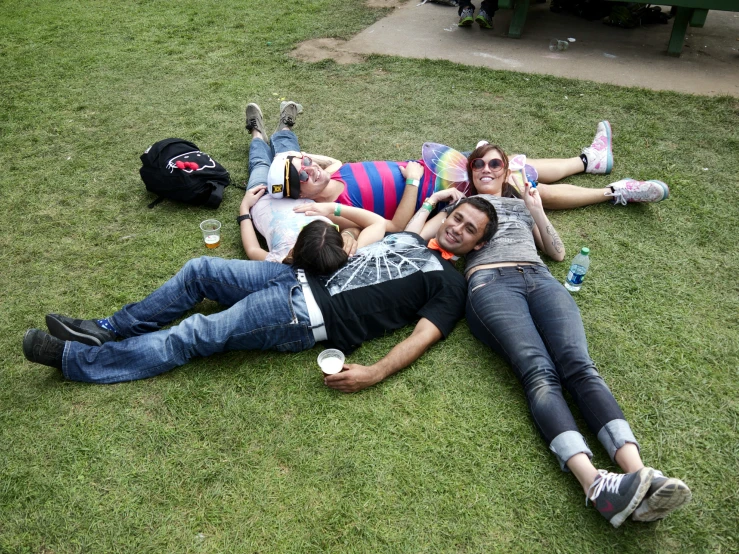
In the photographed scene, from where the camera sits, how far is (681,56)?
716 cm

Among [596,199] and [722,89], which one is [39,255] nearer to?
[596,199]

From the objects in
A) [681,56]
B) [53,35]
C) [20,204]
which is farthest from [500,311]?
[53,35]

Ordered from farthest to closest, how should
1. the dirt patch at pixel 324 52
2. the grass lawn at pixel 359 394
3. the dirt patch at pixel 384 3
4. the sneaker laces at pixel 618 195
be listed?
the dirt patch at pixel 384 3
the dirt patch at pixel 324 52
the sneaker laces at pixel 618 195
the grass lawn at pixel 359 394

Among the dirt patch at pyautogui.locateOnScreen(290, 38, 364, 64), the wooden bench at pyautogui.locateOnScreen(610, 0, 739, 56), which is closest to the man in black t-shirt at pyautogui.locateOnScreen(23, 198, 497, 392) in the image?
the dirt patch at pyautogui.locateOnScreen(290, 38, 364, 64)

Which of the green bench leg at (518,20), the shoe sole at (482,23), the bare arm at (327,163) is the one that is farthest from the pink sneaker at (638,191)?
the shoe sole at (482,23)

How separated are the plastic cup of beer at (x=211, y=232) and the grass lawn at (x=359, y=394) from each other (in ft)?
0.47

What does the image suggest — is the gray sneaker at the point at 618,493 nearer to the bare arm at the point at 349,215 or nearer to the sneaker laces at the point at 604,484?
the sneaker laces at the point at 604,484

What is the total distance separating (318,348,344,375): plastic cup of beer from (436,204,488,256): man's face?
104 cm

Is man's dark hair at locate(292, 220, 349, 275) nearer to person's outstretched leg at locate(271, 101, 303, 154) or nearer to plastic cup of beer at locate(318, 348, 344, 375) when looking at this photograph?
plastic cup of beer at locate(318, 348, 344, 375)

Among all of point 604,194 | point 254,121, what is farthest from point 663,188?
point 254,121

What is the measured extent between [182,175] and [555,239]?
3048 mm

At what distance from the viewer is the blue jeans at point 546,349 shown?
2.54 meters

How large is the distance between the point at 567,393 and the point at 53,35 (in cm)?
938

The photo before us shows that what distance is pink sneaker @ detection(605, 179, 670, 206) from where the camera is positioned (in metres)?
4.28
